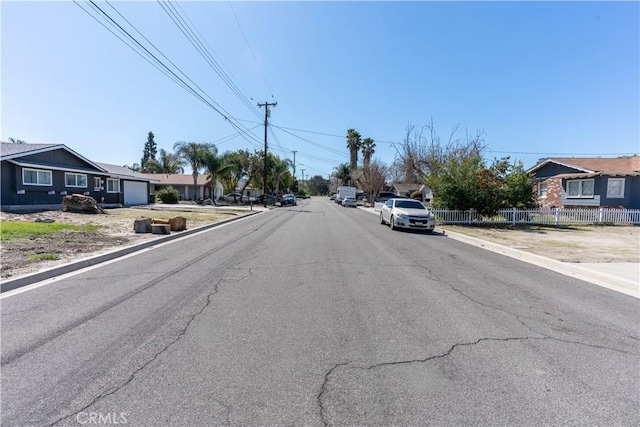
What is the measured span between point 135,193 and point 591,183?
130ft

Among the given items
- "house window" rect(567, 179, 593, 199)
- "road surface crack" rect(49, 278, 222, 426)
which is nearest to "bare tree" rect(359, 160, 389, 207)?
"house window" rect(567, 179, 593, 199)

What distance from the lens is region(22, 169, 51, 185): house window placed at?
21969mm

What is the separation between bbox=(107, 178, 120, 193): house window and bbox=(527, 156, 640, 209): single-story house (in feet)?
115

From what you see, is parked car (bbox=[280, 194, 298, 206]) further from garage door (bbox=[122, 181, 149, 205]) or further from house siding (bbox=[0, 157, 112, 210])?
house siding (bbox=[0, 157, 112, 210])

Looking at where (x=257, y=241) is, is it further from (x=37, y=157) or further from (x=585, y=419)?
(x=37, y=157)

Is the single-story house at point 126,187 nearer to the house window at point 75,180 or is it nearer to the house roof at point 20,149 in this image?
the house window at point 75,180

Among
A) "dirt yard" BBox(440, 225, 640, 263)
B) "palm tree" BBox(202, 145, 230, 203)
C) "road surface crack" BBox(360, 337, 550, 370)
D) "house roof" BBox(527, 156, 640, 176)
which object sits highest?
"palm tree" BBox(202, 145, 230, 203)

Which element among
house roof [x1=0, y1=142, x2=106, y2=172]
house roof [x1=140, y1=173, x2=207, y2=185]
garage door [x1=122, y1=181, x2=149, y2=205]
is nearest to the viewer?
house roof [x1=0, y1=142, x2=106, y2=172]

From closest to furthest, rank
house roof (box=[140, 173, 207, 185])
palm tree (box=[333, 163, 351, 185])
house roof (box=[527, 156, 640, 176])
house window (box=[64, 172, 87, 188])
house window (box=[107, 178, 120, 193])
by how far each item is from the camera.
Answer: house roof (box=[527, 156, 640, 176])
house window (box=[64, 172, 87, 188])
house window (box=[107, 178, 120, 193])
house roof (box=[140, 173, 207, 185])
palm tree (box=[333, 163, 351, 185])

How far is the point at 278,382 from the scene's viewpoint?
3.20 metres

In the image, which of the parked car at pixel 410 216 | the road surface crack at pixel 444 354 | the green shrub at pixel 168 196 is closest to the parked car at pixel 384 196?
the green shrub at pixel 168 196

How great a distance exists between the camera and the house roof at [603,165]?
80.0 feet

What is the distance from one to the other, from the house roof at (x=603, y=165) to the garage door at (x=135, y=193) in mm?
38182

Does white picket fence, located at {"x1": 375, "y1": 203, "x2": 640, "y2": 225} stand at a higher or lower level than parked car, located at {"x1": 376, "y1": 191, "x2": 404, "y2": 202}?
lower
